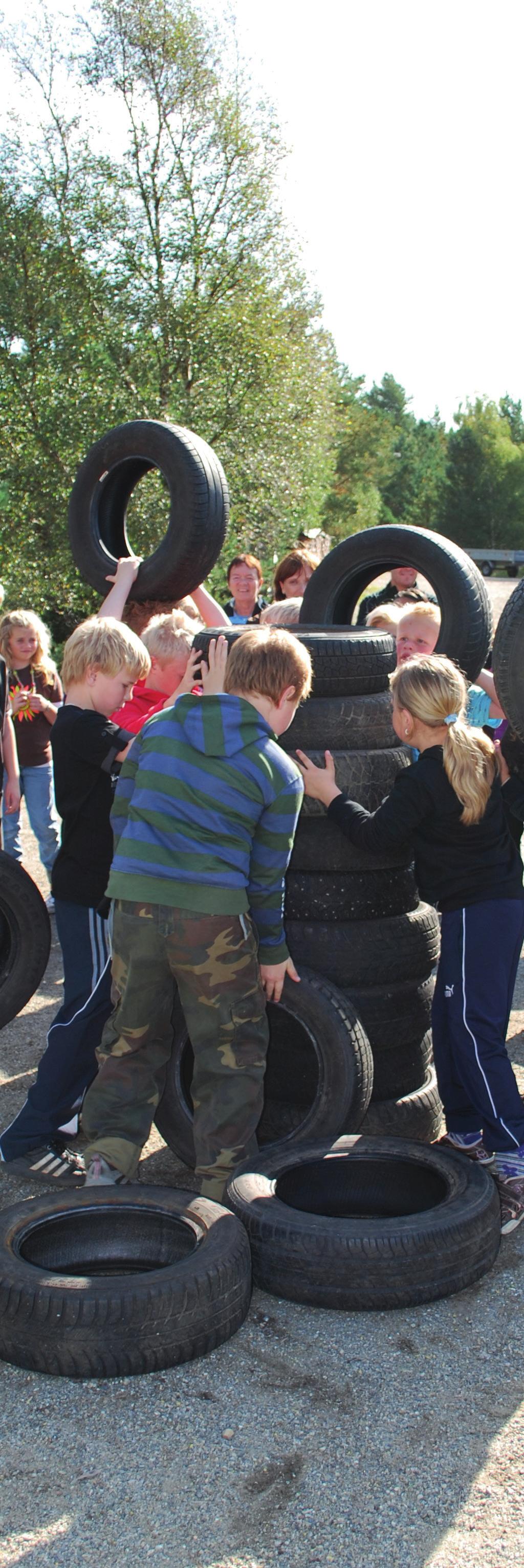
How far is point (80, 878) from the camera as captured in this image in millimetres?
4230

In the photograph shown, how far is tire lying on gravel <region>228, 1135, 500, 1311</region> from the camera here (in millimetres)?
3191

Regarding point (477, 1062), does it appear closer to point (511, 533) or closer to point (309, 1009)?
point (309, 1009)

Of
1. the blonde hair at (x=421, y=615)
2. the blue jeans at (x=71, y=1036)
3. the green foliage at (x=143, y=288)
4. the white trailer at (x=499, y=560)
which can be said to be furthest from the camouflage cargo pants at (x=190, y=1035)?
the white trailer at (x=499, y=560)

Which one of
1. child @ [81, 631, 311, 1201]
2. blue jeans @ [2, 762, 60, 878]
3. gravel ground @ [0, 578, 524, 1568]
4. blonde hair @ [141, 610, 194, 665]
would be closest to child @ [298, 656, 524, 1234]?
child @ [81, 631, 311, 1201]

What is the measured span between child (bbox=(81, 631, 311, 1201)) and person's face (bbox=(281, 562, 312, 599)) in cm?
411

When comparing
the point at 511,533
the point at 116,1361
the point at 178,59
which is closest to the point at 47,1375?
the point at 116,1361

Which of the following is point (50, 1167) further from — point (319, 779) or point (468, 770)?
point (468, 770)

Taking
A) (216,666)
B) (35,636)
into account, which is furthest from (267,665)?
(35,636)

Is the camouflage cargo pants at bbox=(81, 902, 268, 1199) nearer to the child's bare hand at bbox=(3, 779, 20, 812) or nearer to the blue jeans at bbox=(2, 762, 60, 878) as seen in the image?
the child's bare hand at bbox=(3, 779, 20, 812)

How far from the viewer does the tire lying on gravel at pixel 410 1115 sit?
428 centimetres

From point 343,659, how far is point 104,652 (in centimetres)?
86

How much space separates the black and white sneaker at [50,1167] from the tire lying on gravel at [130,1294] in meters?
0.68

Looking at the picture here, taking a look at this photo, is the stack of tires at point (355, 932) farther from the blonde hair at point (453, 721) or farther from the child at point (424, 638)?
the child at point (424, 638)

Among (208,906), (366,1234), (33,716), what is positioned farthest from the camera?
(33,716)
